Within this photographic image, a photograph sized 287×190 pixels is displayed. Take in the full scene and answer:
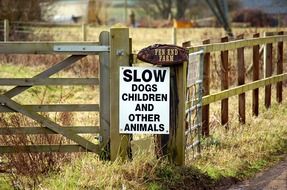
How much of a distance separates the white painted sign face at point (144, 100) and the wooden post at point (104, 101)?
22 cm

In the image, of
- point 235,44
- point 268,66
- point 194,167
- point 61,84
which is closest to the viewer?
point 61,84

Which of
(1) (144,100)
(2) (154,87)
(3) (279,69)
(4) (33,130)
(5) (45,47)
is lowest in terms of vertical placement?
(4) (33,130)

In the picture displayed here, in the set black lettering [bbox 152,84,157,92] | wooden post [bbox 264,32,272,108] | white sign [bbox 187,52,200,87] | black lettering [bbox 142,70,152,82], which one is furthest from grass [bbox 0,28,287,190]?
wooden post [bbox 264,32,272,108]

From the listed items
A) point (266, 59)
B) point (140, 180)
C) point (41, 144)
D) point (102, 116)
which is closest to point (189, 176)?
point (140, 180)

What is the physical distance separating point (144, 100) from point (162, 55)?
527mm

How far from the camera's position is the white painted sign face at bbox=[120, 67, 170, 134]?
7660mm

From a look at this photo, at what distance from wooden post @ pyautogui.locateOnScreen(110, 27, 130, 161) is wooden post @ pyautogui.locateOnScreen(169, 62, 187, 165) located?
0.54 metres

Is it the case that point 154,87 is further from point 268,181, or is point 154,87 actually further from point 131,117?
point 268,181

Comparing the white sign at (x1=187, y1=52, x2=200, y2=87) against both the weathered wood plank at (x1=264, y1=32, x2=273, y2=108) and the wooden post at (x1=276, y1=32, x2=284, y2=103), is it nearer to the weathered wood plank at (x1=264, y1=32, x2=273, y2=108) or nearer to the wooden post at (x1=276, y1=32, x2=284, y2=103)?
the weathered wood plank at (x1=264, y1=32, x2=273, y2=108)

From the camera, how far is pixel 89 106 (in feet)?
25.7

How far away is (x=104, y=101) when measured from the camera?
7898 mm

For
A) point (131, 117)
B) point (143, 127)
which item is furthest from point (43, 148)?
point (143, 127)

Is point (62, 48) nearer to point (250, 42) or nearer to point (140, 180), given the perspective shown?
point (140, 180)

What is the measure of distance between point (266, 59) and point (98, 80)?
608 cm
